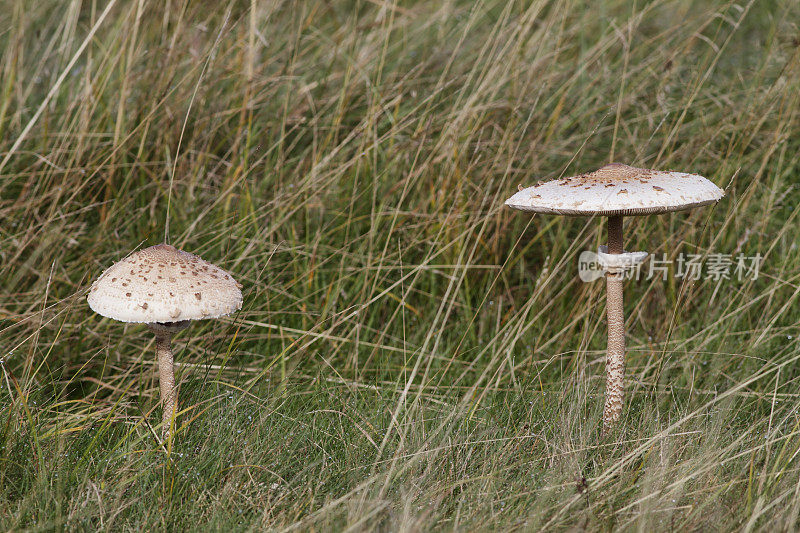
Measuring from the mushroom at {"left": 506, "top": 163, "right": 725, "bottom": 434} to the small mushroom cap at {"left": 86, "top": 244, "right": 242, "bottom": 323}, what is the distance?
115 cm

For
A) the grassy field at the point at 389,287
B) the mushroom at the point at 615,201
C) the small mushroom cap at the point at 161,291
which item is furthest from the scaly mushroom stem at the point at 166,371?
the mushroom at the point at 615,201

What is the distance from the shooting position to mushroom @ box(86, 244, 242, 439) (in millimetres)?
2656

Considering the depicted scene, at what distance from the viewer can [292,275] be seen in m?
4.07

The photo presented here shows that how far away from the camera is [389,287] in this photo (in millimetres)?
3846

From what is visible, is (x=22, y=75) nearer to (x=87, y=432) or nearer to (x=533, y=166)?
(x=87, y=432)

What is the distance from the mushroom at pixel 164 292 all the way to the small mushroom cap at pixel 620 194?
1.15 meters

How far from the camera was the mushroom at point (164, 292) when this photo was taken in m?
2.66

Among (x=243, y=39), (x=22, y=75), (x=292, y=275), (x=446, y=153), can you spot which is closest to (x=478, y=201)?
(x=446, y=153)

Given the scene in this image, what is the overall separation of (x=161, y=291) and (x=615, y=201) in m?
1.61

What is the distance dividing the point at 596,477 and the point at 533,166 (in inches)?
79.2

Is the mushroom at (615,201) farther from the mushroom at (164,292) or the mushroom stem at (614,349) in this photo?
the mushroom at (164,292)

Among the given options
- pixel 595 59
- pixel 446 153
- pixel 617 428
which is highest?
pixel 595 59

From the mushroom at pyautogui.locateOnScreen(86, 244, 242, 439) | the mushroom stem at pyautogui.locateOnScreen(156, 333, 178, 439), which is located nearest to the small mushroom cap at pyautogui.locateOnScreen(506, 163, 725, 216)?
the mushroom at pyautogui.locateOnScreen(86, 244, 242, 439)

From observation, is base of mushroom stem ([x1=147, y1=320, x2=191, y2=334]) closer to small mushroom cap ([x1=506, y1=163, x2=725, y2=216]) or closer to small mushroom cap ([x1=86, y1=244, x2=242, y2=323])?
small mushroom cap ([x1=86, y1=244, x2=242, y2=323])
